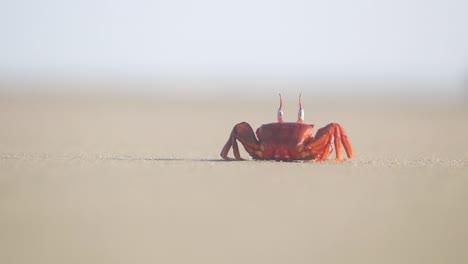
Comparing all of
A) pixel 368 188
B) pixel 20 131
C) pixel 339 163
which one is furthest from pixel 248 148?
pixel 20 131

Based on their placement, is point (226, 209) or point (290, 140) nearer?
point (226, 209)

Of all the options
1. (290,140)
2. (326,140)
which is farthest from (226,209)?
(326,140)

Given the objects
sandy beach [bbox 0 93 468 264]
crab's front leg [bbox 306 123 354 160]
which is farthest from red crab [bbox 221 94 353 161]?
sandy beach [bbox 0 93 468 264]

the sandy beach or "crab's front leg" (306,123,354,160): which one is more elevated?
"crab's front leg" (306,123,354,160)

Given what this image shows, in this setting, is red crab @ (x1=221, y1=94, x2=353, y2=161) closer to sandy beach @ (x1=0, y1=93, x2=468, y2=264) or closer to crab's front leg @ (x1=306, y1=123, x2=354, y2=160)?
crab's front leg @ (x1=306, y1=123, x2=354, y2=160)

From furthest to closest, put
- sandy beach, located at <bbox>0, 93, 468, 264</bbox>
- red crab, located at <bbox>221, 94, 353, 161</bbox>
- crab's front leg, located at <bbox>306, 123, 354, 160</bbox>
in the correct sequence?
crab's front leg, located at <bbox>306, 123, 354, 160</bbox>, red crab, located at <bbox>221, 94, 353, 161</bbox>, sandy beach, located at <bbox>0, 93, 468, 264</bbox>

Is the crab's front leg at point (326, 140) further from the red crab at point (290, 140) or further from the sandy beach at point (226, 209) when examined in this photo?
the sandy beach at point (226, 209)

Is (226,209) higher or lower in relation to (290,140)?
lower

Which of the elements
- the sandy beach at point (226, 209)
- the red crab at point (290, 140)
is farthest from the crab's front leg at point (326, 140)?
the sandy beach at point (226, 209)

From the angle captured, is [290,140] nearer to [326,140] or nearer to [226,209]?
[326,140]
